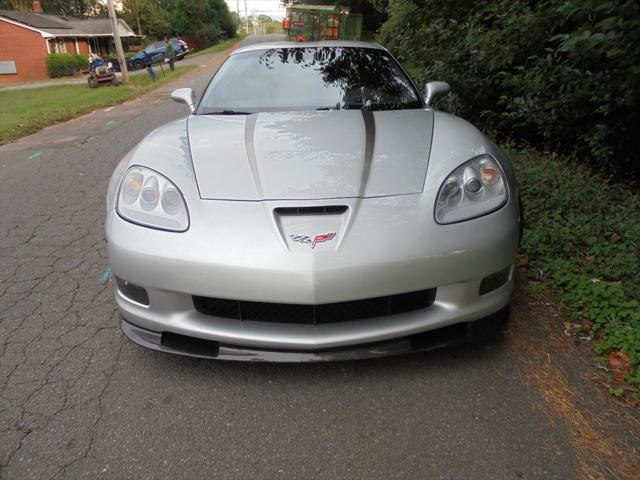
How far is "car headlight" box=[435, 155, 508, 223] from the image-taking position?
203 cm

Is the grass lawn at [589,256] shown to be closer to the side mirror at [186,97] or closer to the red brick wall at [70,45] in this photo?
the side mirror at [186,97]

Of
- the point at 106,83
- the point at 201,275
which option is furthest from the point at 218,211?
the point at 106,83

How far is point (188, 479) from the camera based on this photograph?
5.49 feet

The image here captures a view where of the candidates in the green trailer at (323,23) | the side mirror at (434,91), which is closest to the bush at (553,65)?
the side mirror at (434,91)

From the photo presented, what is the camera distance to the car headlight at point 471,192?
6.64 feet

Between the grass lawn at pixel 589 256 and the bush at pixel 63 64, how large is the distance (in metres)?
43.2

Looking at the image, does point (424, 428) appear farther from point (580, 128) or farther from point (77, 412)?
point (580, 128)

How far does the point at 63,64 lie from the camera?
38750 millimetres

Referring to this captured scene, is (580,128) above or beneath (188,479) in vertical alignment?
above

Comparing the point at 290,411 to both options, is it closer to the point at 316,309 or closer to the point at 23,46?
the point at 316,309

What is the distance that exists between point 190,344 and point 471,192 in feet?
4.54

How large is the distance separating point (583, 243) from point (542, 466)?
6.44ft

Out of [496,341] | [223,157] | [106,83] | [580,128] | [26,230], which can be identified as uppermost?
[223,157]

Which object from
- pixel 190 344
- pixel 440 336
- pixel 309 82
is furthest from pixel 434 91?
pixel 190 344
